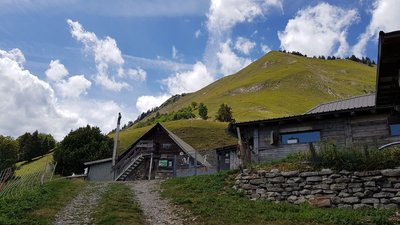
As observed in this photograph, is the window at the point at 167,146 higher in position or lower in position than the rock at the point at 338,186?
higher

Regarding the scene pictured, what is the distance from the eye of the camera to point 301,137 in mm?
22891

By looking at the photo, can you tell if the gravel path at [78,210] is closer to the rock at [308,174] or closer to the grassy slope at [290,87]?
the rock at [308,174]

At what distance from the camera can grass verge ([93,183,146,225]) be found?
40.6ft

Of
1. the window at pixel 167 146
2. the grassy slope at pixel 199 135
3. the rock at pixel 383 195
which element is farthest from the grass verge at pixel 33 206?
the grassy slope at pixel 199 135

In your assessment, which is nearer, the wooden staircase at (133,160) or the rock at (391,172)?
the rock at (391,172)

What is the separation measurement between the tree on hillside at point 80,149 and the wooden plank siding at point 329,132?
114 ft

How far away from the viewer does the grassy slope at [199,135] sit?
227ft

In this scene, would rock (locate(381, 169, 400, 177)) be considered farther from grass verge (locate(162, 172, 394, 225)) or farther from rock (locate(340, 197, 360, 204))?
grass verge (locate(162, 172, 394, 225))

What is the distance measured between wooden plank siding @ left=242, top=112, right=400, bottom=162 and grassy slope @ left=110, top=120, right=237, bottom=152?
134ft

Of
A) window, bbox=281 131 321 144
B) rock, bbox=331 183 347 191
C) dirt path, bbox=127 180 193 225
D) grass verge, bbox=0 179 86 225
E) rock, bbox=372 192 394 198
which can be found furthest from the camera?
window, bbox=281 131 321 144

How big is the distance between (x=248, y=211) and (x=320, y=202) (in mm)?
2970

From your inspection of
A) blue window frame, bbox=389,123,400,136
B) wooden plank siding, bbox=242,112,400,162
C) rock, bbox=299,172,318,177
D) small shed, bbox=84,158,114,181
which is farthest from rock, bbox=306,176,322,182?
small shed, bbox=84,158,114,181

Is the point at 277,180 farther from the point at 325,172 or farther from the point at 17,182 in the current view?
the point at 17,182

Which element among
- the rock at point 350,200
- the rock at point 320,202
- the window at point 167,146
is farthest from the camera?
the window at point 167,146
